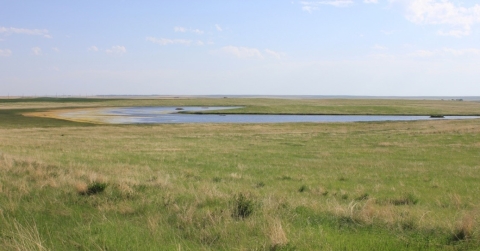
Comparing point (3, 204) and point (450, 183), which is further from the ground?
point (3, 204)

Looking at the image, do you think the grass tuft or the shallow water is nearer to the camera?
the grass tuft

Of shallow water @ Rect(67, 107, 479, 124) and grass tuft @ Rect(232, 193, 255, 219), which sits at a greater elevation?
grass tuft @ Rect(232, 193, 255, 219)

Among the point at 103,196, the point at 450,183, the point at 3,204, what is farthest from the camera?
the point at 450,183

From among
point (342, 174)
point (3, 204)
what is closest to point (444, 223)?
point (3, 204)

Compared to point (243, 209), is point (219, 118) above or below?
below

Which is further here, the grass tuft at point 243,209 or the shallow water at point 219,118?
the shallow water at point 219,118

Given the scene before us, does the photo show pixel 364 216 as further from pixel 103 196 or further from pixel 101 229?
pixel 103 196

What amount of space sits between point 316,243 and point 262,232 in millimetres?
876

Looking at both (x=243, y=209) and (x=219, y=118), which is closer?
(x=243, y=209)

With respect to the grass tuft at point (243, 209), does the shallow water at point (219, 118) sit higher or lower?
lower

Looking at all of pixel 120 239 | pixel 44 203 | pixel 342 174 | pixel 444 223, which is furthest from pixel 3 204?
pixel 342 174

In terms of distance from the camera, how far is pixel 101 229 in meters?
6.73

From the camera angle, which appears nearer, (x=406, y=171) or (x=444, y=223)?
(x=444, y=223)

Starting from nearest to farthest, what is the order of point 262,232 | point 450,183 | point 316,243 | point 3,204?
point 316,243
point 262,232
point 3,204
point 450,183
